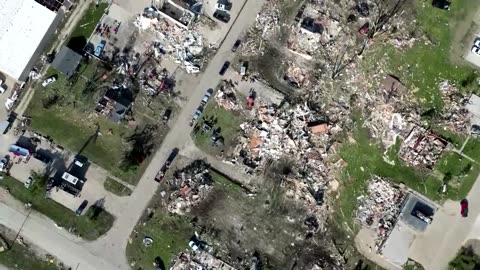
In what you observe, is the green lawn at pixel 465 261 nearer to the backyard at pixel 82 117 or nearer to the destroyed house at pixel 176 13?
the backyard at pixel 82 117

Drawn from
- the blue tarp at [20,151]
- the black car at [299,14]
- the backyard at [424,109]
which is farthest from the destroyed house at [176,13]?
the blue tarp at [20,151]

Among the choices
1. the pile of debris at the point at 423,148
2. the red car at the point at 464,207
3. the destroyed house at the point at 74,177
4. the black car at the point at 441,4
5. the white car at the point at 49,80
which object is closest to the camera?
the destroyed house at the point at 74,177

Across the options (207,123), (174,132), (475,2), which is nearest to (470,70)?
(475,2)

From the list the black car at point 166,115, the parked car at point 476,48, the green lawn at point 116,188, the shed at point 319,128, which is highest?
the parked car at point 476,48

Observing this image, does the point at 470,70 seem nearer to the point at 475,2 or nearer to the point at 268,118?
the point at 475,2

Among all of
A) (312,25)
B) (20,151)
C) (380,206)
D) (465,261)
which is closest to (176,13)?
(312,25)

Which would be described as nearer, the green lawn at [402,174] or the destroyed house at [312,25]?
the green lawn at [402,174]

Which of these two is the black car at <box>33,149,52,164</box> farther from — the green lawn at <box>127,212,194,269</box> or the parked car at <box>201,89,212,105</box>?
the parked car at <box>201,89,212,105</box>

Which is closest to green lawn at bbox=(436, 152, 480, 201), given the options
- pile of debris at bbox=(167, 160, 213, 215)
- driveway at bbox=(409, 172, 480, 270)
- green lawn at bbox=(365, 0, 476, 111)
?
driveway at bbox=(409, 172, 480, 270)
